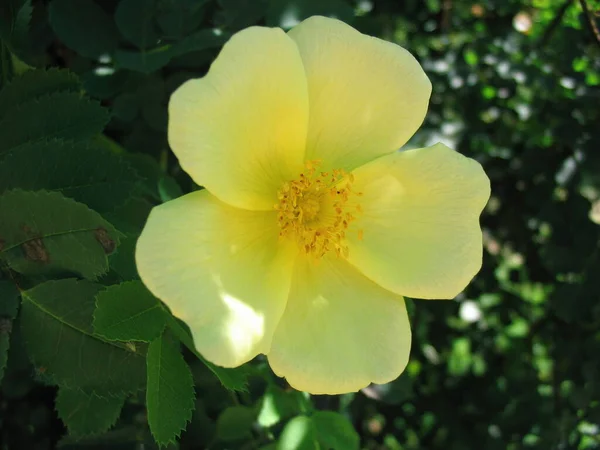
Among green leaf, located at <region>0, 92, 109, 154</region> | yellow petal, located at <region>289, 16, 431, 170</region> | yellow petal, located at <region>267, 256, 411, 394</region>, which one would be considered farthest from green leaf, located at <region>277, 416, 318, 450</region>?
green leaf, located at <region>0, 92, 109, 154</region>

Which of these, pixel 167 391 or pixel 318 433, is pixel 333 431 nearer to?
pixel 318 433

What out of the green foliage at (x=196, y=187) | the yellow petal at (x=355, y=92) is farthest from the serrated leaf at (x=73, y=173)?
the yellow petal at (x=355, y=92)

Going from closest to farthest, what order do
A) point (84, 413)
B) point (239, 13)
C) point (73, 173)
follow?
point (73, 173)
point (84, 413)
point (239, 13)

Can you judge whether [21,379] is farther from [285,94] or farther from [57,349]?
[285,94]

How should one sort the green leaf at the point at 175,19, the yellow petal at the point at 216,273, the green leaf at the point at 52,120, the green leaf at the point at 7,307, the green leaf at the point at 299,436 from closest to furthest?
the yellow petal at the point at 216,273 → the green leaf at the point at 7,307 → the green leaf at the point at 52,120 → the green leaf at the point at 299,436 → the green leaf at the point at 175,19

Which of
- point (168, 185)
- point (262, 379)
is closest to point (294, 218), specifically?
point (168, 185)

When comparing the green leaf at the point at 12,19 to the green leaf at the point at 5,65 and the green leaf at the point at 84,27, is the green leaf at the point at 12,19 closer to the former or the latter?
the green leaf at the point at 5,65

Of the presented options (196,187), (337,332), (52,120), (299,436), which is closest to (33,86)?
(52,120)

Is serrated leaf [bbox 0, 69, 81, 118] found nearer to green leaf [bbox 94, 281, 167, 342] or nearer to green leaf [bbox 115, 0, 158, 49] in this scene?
green leaf [bbox 115, 0, 158, 49]
